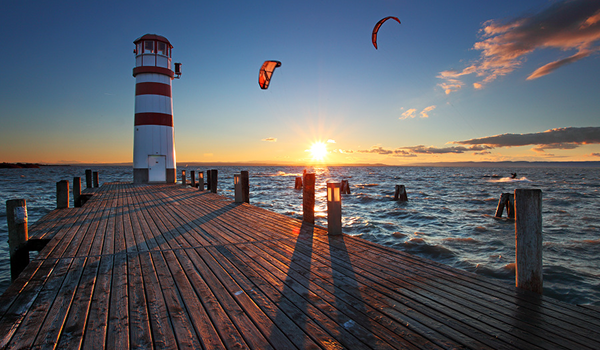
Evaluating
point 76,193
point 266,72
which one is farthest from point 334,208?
point 76,193

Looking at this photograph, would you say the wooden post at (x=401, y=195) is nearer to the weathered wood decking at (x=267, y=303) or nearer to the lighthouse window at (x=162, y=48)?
the weathered wood decking at (x=267, y=303)

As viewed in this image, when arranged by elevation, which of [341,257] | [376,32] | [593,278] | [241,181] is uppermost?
[376,32]

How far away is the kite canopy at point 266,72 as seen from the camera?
13.1 meters

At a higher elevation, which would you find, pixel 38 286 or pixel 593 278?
pixel 38 286

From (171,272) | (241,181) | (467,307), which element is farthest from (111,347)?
(241,181)

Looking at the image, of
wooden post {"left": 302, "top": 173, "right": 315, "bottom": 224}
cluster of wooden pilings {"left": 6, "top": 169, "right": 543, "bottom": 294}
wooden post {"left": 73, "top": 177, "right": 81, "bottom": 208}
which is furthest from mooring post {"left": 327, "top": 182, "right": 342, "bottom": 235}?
wooden post {"left": 73, "top": 177, "right": 81, "bottom": 208}

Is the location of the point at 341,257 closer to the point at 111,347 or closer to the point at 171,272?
the point at 171,272

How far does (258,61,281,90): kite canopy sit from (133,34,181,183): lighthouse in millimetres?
8101

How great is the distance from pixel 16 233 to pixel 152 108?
14746 mm

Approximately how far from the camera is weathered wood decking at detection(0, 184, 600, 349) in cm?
233

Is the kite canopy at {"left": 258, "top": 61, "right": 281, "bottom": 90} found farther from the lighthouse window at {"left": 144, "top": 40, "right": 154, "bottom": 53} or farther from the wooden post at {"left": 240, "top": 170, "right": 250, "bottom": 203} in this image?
the lighthouse window at {"left": 144, "top": 40, "right": 154, "bottom": 53}

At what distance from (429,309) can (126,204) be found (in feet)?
33.2

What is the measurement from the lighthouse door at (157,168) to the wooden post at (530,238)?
19.2 m

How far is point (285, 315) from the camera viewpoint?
106 inches
